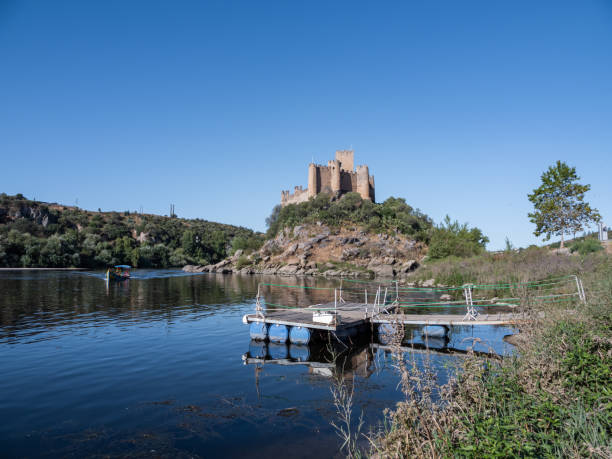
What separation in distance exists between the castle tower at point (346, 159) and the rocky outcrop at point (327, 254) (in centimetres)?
1749

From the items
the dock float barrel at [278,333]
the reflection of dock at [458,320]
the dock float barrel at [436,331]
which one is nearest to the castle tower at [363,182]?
the dock float barrel at [436,331]

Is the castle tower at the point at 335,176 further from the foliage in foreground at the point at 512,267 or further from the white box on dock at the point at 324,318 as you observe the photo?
the white box on dock at the point at 324,318

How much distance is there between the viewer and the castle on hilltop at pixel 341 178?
78.8 meters

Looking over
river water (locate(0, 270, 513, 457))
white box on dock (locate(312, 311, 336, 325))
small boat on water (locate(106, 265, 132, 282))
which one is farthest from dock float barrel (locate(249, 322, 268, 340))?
small boat on water (locate(106, 265, 132, 282))

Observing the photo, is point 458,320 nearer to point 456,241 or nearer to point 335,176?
point 456,241

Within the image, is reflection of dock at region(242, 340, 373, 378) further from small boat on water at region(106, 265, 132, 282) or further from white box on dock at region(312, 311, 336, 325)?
small boat on water at region(106, 265, 132, 282)

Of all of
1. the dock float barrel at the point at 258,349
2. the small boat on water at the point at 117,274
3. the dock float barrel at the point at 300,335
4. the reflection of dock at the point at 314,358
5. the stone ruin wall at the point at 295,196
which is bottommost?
the reflection of dock at the point at 314,358

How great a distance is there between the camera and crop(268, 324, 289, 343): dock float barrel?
14250mm

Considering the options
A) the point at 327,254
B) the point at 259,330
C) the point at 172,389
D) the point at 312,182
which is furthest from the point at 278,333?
the point at 312,182

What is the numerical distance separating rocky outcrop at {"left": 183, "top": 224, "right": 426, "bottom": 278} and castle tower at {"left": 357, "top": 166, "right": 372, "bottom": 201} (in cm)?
1282

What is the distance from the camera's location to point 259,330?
14.8 metres

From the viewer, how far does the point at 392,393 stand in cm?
916

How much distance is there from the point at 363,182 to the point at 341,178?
4.70 m

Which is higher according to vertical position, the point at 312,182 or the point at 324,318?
the point at 312,182
